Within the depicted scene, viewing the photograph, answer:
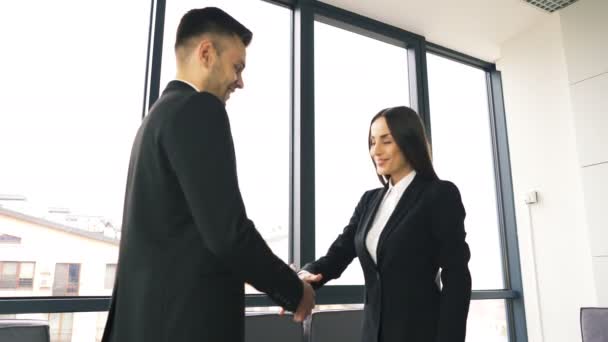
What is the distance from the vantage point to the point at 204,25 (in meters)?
1.24

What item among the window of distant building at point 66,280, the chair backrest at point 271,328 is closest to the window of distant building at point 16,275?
the window of distant building at point 66,280

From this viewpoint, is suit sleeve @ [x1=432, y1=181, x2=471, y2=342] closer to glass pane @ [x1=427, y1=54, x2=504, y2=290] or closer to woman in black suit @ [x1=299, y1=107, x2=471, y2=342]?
woman in black suit @ [x1=299, y1=107, x2=471, y2=342]

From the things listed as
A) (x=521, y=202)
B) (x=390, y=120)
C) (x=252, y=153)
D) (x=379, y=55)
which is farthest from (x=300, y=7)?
(x=521, y=202)

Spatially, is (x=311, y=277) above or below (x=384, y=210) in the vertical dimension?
below

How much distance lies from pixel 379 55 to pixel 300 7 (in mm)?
838

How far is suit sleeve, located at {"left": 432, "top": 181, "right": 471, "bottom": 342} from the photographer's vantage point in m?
1.36

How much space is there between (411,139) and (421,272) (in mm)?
480

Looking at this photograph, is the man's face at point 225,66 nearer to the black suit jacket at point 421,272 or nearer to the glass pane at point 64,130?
the black suit jacket at point 421,272

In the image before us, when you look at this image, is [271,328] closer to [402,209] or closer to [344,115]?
[402,209]

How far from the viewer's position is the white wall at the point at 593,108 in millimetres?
3004

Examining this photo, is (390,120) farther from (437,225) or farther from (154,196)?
(154,196)

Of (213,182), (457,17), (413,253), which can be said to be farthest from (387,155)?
(457,17)

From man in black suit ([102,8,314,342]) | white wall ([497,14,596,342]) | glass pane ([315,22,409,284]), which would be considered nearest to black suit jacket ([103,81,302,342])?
man in black suit ([102,8,314,342])

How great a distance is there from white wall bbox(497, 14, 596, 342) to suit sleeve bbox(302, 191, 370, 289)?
218 cm
